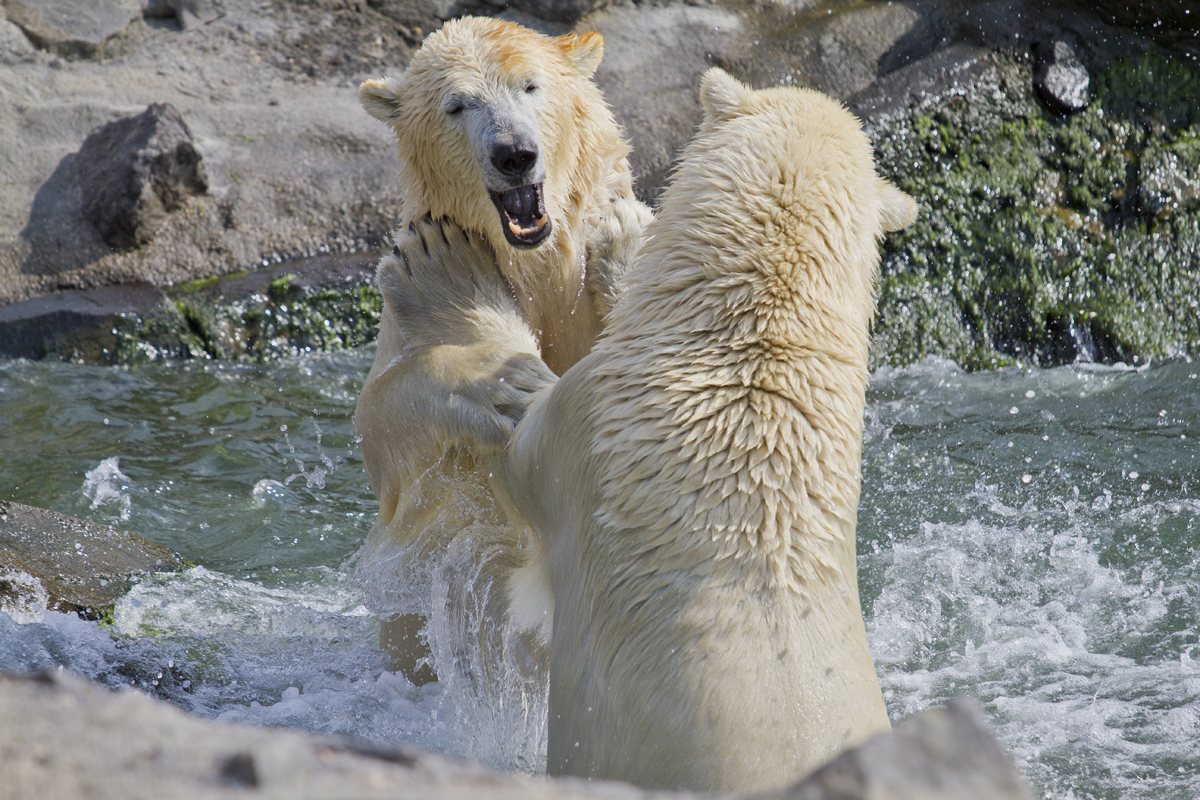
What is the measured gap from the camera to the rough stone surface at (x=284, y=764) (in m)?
0.72

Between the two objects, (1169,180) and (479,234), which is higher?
(1169,180)

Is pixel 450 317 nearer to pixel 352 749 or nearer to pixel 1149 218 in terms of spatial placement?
pixel 352 749

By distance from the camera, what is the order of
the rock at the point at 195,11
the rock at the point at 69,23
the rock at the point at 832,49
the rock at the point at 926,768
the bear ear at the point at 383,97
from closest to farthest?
the rock at the point at 926,768
the bear ear at the point at 383,97
the rock at the point at 832,49
the rock at the point at 69,23
the rock at the point at 195,11

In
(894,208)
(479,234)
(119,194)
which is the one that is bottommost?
(894,208)

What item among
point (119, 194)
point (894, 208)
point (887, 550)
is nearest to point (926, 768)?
point (894, 208)

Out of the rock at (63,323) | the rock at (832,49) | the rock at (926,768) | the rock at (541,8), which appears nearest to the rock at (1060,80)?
the rock at (832,49)

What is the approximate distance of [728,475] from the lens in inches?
73.4

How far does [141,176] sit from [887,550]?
15.3ft

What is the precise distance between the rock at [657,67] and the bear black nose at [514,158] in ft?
11.8

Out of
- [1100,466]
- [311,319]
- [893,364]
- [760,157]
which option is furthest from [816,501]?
[311,319]

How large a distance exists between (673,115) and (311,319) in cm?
264

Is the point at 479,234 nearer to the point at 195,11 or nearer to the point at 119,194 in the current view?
the point at 119,194

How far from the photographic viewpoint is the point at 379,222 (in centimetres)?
662

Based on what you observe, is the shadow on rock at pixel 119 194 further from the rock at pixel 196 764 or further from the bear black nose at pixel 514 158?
the rock at pixel 196 764
